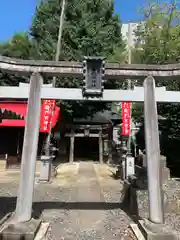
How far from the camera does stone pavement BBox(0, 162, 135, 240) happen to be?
5.94 m

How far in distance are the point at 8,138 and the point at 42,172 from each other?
17.1 ft

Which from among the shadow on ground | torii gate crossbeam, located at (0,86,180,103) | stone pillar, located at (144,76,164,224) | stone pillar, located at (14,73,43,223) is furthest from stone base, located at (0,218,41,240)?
torii gate crossbeam, located at (0,86,180,103)

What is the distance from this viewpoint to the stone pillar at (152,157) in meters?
5.73

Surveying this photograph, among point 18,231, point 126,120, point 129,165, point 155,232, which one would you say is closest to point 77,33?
point 126,120

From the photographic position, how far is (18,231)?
5219mm

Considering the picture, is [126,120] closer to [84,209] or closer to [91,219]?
[84,209]

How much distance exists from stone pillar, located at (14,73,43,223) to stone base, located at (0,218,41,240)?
7.3 inches

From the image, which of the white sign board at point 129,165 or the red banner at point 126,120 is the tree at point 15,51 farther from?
the white sign board at point 129,165

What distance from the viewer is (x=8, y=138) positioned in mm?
16875

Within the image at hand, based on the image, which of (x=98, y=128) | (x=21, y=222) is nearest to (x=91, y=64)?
(x=21, y=222)

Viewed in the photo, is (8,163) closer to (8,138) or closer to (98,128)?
(8,138)

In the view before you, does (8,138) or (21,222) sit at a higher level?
(8,138)

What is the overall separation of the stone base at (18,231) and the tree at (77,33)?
15430mm

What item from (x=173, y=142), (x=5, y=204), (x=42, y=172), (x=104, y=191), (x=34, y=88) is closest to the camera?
(x=34, y=88)
